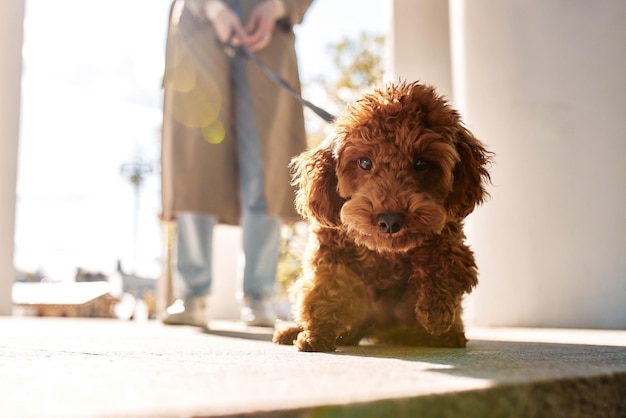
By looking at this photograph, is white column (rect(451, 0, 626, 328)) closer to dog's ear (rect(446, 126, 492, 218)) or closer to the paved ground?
dog's ear (rect(446, 126, 492, 218))

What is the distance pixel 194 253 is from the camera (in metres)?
3.63

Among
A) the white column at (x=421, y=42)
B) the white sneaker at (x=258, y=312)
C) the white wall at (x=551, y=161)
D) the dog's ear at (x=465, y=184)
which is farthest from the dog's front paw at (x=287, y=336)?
the white column at (x=421, y=42)

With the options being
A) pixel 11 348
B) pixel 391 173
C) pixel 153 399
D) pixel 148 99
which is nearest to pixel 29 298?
pixel 148 99

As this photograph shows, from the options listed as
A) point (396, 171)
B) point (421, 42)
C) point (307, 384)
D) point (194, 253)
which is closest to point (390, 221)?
point (396, 171)

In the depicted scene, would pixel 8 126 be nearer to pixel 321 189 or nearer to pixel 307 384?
pixel 321 189

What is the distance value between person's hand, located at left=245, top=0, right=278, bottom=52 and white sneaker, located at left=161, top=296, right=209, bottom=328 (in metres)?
1.51

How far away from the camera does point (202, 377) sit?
116 cm

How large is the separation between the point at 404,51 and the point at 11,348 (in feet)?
12.8

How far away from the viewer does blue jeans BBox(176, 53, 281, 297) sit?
11.9 feet

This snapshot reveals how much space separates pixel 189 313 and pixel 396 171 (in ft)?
6.83

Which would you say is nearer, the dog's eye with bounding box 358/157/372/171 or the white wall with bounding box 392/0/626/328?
the dog's eye with bounding box 358/157/372/171

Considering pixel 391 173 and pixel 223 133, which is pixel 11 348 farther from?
pixel 223 133

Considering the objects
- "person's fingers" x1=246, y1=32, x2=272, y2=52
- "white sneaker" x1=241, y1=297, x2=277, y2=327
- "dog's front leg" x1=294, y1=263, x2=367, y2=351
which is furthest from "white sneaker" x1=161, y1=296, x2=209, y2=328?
"dog's front leg" x1=294, y1=263, x2=367, y2=351

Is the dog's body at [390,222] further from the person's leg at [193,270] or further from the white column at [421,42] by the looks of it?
the white column at [421,42]
